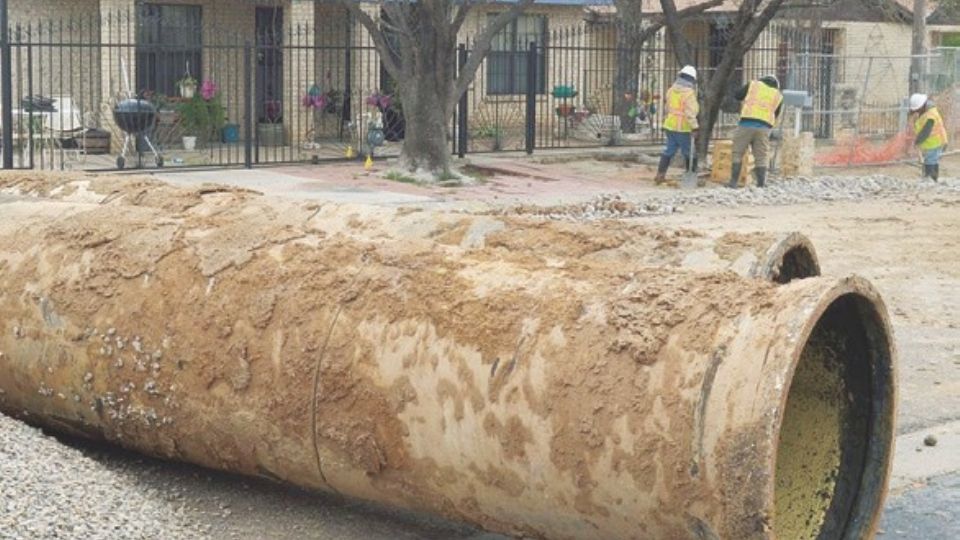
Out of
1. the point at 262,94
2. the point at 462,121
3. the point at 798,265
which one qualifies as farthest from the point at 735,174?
the point at 798,265

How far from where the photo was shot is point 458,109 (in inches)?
1024

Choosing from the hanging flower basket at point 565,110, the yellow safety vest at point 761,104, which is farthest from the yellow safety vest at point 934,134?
the hanging flower basket at point 565,110

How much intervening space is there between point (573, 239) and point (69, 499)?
2176mm

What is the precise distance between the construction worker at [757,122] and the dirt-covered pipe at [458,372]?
15620 millimetres

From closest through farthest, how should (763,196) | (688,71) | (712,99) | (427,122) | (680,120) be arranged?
(763,196) → (427,122) → (680,120) → (688,71) → (712,99)

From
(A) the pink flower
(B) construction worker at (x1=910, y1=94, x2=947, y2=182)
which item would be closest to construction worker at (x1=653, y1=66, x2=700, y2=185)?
(B) construction worker at (x1=910, y1=94, x2=947, y2=182)

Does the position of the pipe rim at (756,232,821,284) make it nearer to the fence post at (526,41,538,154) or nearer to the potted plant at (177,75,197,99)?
the fence post at (526,41,538,154)

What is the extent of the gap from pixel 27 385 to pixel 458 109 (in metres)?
19.5

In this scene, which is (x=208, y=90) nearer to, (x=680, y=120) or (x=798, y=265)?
(x=680, y=120)

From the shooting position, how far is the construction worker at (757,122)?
21875mm

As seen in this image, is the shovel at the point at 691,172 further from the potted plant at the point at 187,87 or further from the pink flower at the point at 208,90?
the potted plant at the point at 187,87

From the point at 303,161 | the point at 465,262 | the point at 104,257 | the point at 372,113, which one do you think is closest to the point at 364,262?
the point at 465,262

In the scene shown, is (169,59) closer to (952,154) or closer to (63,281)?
(952,154)

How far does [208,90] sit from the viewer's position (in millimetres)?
26062
